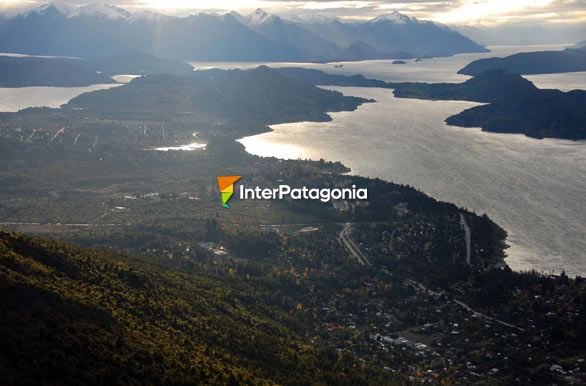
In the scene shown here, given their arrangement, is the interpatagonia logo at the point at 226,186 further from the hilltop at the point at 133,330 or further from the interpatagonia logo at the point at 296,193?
the hilltop at the point at 133,330

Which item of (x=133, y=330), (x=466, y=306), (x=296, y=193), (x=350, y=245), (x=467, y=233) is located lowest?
(x=466, y=306)

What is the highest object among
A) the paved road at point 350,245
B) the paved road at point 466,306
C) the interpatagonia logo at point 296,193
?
the interpatagonia logo at point 296,193

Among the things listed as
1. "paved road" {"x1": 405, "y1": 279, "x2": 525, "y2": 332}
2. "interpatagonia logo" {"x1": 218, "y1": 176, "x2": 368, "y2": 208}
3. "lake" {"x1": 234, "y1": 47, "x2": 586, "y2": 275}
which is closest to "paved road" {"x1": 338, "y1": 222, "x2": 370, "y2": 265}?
"paved road" {"x1": 405, "y1": 279, "x2": 525, "y2": 332}

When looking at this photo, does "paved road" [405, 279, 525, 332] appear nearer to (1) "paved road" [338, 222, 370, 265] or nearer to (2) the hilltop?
(1) "paved road" [338, 222, 370, 265]

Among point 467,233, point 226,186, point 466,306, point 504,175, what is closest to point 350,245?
point 467,233

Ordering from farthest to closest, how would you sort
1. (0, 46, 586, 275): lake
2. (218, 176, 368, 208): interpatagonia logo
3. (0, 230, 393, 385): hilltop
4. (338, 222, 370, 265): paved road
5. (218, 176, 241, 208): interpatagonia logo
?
1. (218, 176, 241, 208): interpatagonia logo
2. (218, 176, 368, 208): interpatagonia logo
3. (0, 46, 586, 275): lake
4. (338, 222, 370, 265): paved road
5. (0, 230, 393, 385): hilltop

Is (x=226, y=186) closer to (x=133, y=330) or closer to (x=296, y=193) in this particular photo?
(x=296, y=193)

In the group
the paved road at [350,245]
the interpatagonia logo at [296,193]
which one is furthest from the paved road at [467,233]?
the interpatagonia logo at [296,193]

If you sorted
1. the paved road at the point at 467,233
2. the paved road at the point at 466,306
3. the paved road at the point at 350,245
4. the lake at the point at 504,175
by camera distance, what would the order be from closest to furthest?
1. the paved road at the point at 466,306
2. the paved road at the point at 467,233
3. the paved road at the point at 350,245
4. the lake at the point at 504,175

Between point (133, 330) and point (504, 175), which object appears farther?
point (504, 175)

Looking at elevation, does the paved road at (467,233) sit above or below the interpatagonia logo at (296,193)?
below
